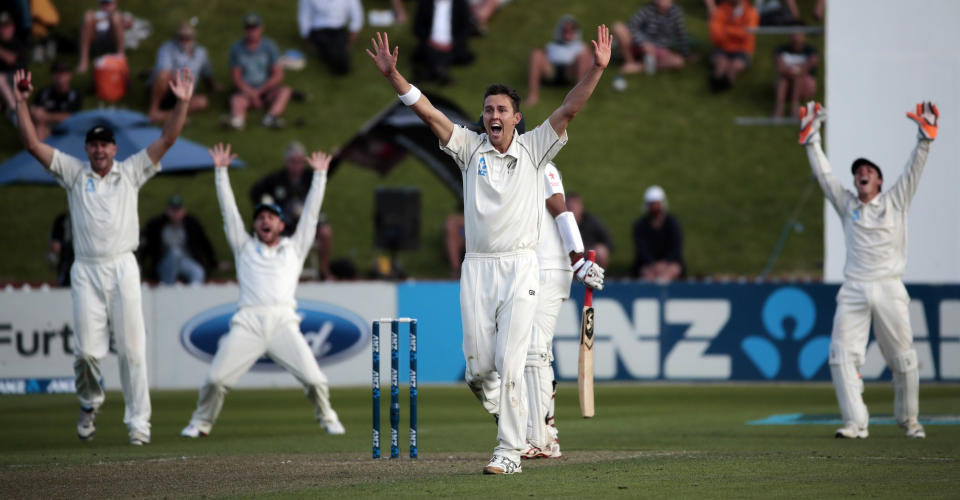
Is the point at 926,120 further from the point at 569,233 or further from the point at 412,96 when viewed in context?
the point at 412,96

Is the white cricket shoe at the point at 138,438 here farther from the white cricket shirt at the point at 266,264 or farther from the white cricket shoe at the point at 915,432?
the white cricket shoe at the point at 915,432

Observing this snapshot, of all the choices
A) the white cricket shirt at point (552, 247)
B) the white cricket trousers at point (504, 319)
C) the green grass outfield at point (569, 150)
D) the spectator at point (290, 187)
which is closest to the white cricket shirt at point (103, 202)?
the white cricket shirt at point (552, 247)

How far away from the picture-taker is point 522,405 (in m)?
7.73

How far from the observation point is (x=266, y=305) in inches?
452

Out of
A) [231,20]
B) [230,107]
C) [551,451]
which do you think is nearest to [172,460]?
[551,451]

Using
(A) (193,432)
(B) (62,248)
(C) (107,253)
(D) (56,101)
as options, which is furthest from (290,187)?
(C) (107,253)

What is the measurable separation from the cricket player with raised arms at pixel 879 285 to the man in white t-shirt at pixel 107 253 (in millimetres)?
5375

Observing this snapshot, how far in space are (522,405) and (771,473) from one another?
1485 millimetres

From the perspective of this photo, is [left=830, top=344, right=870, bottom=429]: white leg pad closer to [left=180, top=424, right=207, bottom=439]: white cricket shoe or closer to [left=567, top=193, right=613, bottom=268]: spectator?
[left=180, top=424, right=207, bottom=439]: white cricket shoe

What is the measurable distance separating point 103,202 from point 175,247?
7.81m

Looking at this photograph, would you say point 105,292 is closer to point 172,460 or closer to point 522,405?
point 172,460

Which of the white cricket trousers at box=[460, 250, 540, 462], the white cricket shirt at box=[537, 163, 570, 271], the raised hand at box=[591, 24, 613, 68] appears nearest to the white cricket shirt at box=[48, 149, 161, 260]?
the white cricket shirt at box=[537, 163, 570, 271]

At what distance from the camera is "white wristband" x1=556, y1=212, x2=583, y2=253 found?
8.98 metres

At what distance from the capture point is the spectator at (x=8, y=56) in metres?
22.4
